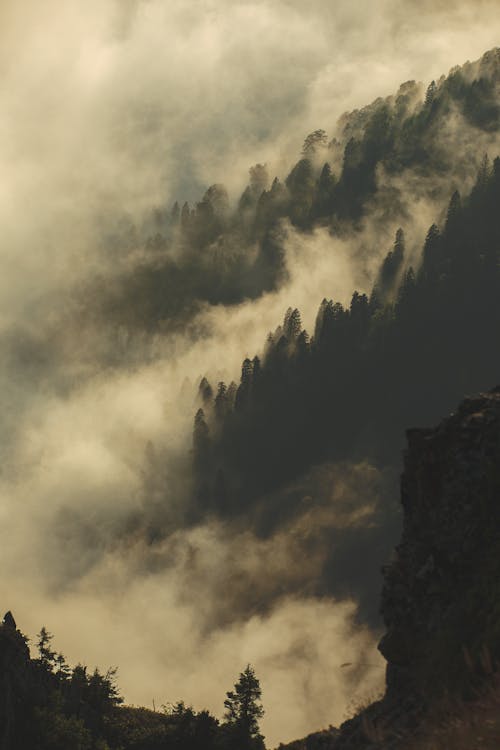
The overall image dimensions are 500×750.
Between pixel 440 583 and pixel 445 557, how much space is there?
1068 mm

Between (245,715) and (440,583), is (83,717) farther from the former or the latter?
(440,583)

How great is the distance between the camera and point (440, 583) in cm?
2986

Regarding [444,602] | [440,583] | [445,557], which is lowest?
[444,602]

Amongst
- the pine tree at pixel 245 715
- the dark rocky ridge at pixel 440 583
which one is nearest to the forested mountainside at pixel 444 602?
the dark rocky ridge at pixel 440 583

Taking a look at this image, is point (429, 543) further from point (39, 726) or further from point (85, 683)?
point (85, 683)

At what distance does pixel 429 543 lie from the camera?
3156cm

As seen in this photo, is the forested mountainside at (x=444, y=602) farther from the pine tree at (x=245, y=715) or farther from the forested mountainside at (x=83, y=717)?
the pine tree at (x=245, y=715)

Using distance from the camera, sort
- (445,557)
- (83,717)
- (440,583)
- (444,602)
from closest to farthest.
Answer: (444,602) → (440,583) → (445,557) → (83,717)

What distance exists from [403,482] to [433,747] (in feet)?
60.1

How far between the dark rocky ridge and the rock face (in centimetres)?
5

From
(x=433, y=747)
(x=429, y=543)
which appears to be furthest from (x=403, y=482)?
(x=433, y=747)

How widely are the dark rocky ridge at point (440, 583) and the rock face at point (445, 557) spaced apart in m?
0.05

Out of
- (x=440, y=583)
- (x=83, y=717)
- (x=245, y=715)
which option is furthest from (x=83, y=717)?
(x=440, y=583)

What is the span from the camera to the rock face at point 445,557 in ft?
83.5
